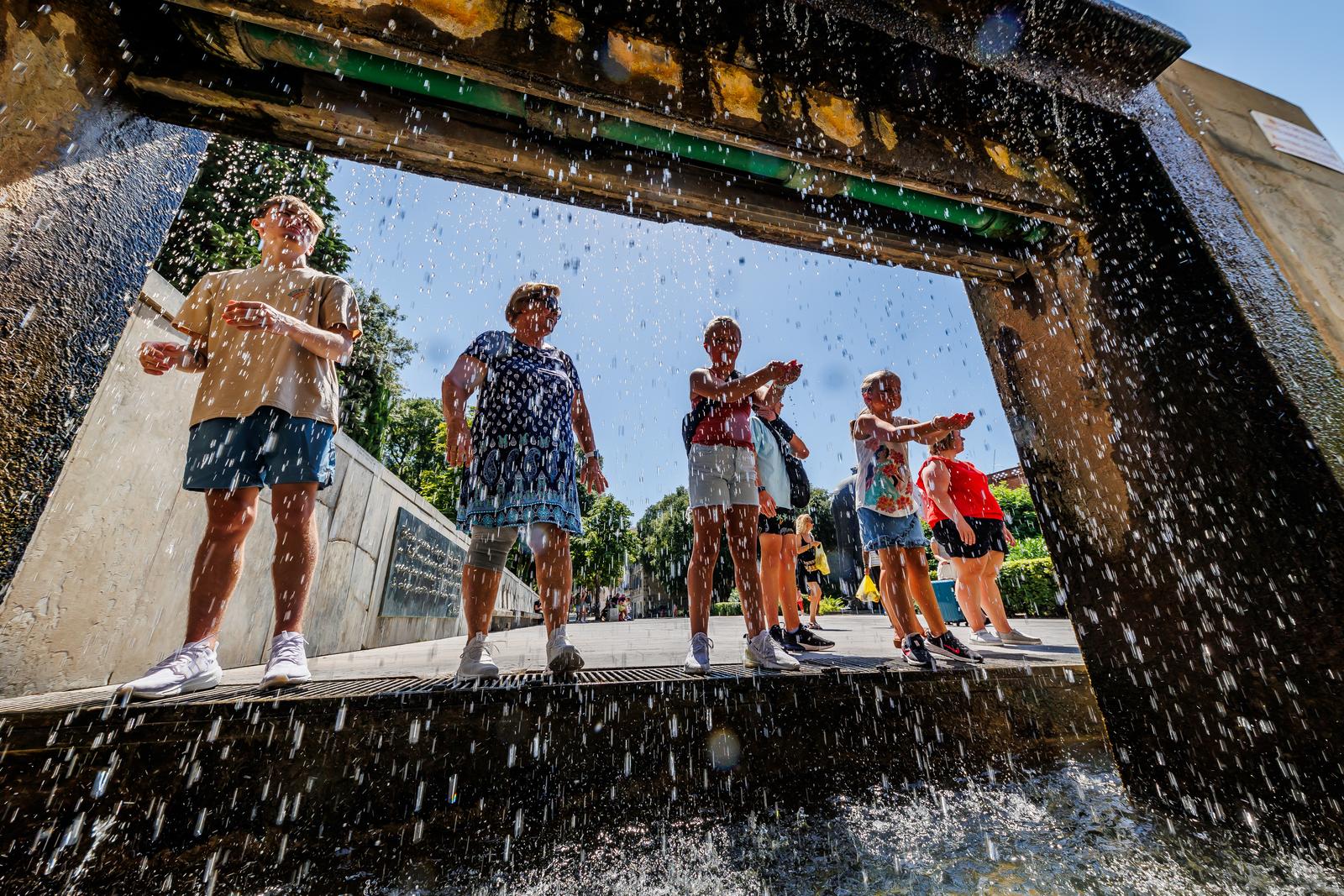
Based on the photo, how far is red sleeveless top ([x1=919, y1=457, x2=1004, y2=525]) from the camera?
16.4 ft

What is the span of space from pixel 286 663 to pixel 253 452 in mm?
905

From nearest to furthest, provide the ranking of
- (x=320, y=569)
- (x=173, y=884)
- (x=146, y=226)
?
(x=173, y=884) → (x=146, y=226) → (x=320, y=569)

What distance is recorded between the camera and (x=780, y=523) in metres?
4.58

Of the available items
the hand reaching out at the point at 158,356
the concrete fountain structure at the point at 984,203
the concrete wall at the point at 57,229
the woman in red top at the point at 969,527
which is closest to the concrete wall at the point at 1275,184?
the concrete fountain structure at the point at 984,203

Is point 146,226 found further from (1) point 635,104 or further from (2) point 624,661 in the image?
(2) point 624,661

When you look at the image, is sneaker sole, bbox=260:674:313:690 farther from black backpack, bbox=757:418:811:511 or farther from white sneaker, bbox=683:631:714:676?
black backpack, bbox=757:418:811:511

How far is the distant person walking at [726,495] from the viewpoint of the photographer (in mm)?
2908

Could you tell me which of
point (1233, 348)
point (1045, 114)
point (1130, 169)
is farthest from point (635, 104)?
point (1233, 348)

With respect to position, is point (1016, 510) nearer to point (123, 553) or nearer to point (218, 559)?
point (218, 559)

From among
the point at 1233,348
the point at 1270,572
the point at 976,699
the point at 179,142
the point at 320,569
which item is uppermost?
the point at 179,142

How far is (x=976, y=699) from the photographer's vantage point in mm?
2477

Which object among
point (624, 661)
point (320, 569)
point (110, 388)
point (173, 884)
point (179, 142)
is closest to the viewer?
point (173, 884)

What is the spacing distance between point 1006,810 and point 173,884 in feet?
8.76

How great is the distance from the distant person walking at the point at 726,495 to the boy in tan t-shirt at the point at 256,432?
73.2 inches
